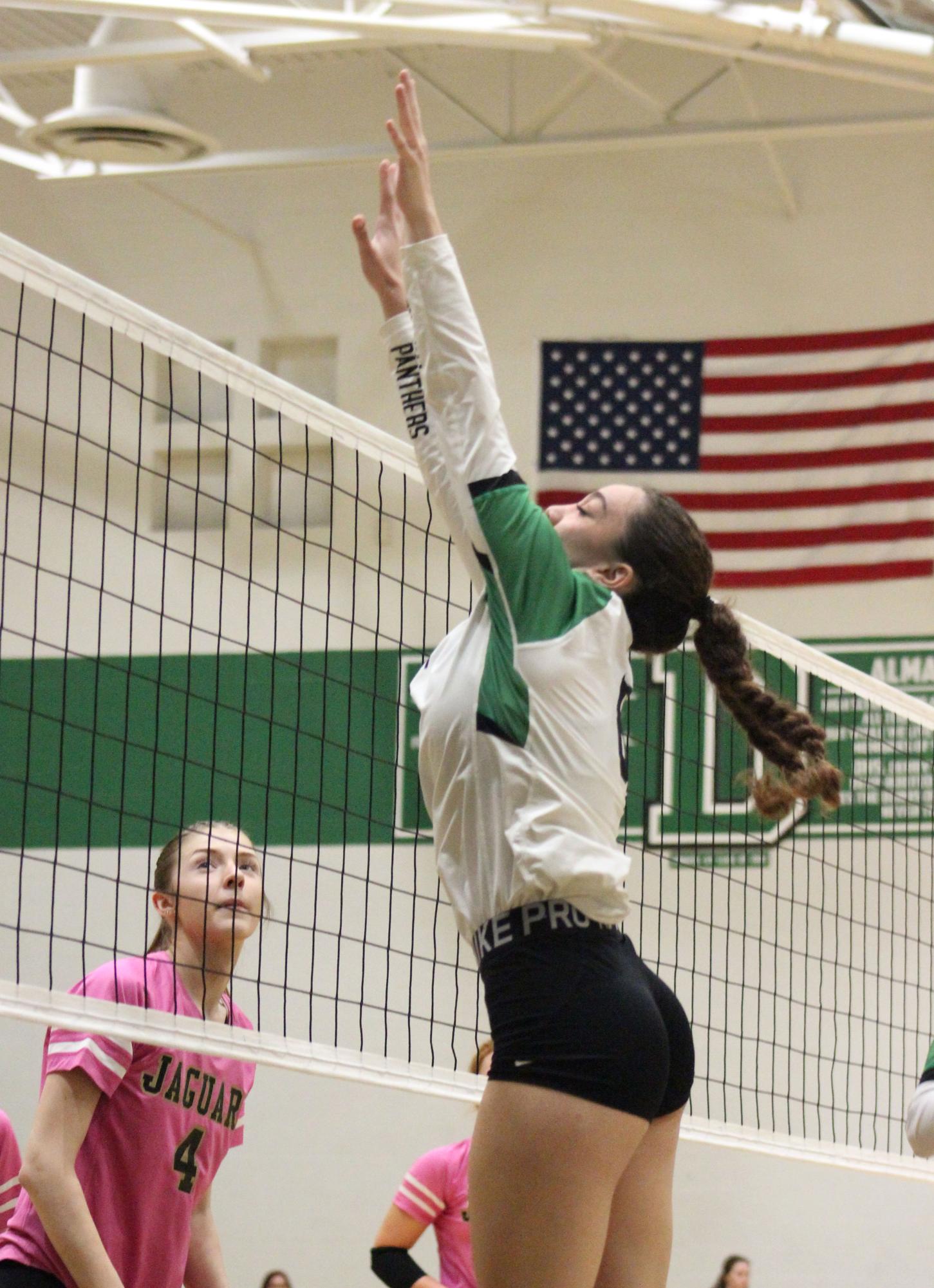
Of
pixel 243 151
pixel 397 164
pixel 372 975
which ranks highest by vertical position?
pixel 243 151

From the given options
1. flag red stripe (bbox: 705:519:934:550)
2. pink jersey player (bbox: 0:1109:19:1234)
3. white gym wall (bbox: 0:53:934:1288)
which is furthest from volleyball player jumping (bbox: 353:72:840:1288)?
flag red stripe (bbox: 705:519:934:550)

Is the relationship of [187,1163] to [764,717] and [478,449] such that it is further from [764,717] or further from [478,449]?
[478,449]

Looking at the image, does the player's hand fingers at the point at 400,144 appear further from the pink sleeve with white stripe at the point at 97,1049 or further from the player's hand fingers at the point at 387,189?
the pink sleeve with white stripe at the point at 97,1049

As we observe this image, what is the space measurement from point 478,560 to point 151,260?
9.06 m

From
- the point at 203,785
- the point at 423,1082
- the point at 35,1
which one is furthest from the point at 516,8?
the point at 423,1082

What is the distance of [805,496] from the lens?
951 cm

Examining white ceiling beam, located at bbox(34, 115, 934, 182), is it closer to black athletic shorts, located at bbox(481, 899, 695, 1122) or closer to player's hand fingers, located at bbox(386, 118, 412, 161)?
player's hand fingers, located at bbox(386, 118, 412, 161)

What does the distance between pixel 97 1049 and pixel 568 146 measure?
714cm

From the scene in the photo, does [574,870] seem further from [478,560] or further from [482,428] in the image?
[482,428]

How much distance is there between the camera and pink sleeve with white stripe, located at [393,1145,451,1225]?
6.11 metres

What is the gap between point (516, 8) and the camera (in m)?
7.41

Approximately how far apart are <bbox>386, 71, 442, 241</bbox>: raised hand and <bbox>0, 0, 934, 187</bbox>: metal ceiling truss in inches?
193

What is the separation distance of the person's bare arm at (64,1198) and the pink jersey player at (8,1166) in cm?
219

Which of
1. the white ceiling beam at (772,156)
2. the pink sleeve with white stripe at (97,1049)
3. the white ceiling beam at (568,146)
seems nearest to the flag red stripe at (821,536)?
the white ceiling beam at (772,156)
